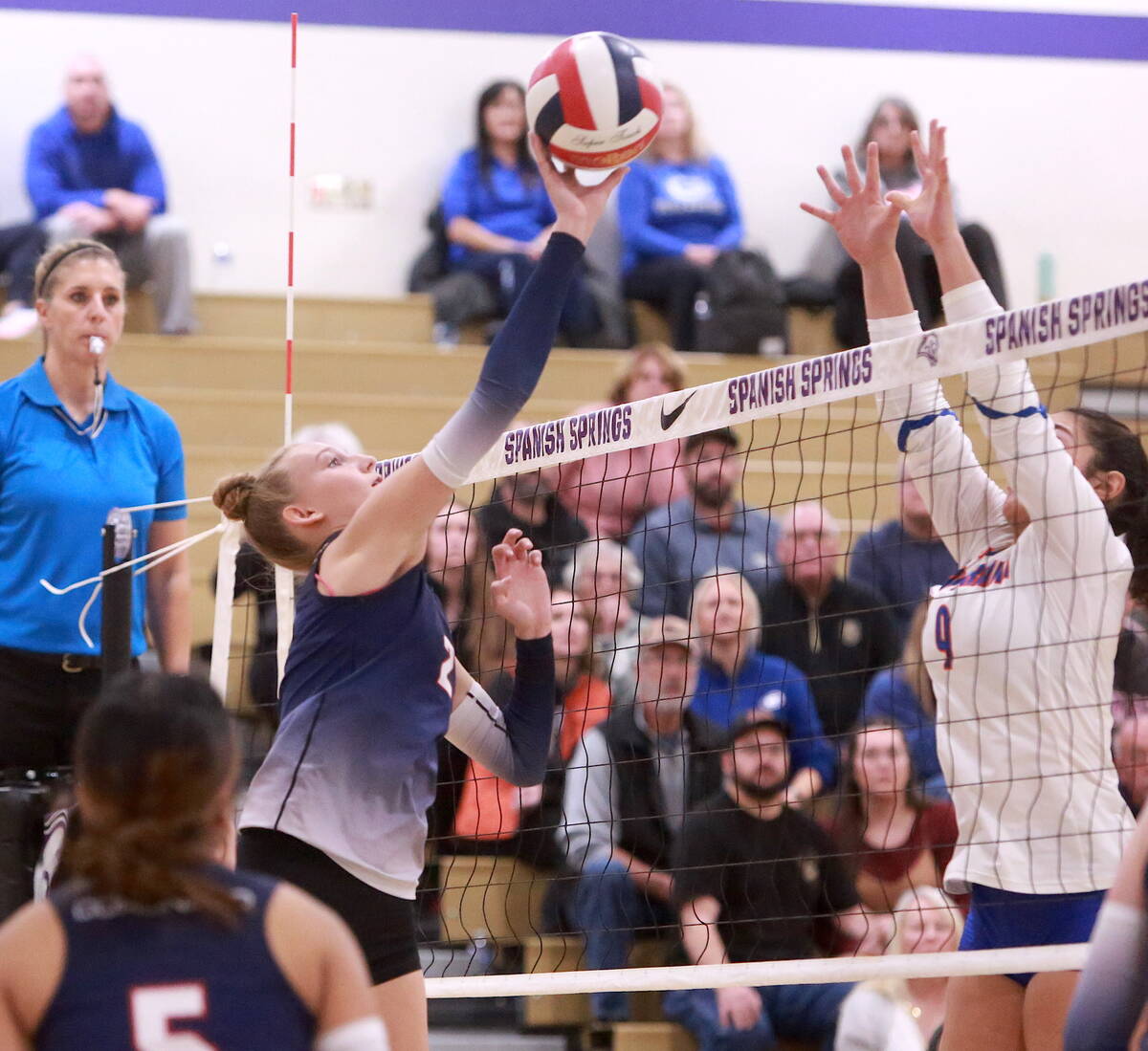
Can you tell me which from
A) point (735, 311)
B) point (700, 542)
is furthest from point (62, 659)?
point (735, 311)

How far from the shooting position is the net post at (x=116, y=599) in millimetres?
4148

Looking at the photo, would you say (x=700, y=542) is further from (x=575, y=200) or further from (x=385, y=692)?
(x=575, y=200)

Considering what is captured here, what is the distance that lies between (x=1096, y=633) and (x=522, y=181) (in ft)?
22.6

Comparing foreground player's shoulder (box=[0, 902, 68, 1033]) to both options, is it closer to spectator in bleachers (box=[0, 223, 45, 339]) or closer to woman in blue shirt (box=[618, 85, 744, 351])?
spectator in bleachers (box=[0, 223, 45, 339])

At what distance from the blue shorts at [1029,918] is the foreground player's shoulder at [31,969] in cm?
193

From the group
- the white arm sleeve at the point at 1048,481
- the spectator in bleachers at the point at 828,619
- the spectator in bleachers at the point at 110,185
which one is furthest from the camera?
the spectator in bleachers at the point at 110,185

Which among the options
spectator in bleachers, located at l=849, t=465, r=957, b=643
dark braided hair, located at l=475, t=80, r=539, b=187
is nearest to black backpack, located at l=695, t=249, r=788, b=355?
dark braided hair, located at l=475, t=80, r=539, b=187

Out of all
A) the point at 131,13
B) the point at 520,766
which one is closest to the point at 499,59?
the point at 131,13

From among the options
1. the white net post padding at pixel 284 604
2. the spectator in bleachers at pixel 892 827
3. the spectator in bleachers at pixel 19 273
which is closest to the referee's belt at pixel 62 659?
the white net post padding at pixel 284 604

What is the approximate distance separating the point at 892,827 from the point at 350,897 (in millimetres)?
3165

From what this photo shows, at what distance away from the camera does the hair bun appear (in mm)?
3324

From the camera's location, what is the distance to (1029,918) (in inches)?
127

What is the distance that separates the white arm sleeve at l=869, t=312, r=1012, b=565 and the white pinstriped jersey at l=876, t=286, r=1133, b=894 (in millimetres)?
147

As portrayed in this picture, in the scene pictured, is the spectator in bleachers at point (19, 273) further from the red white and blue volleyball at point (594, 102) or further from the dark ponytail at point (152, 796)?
the dark ponytail at point (152, 796)
